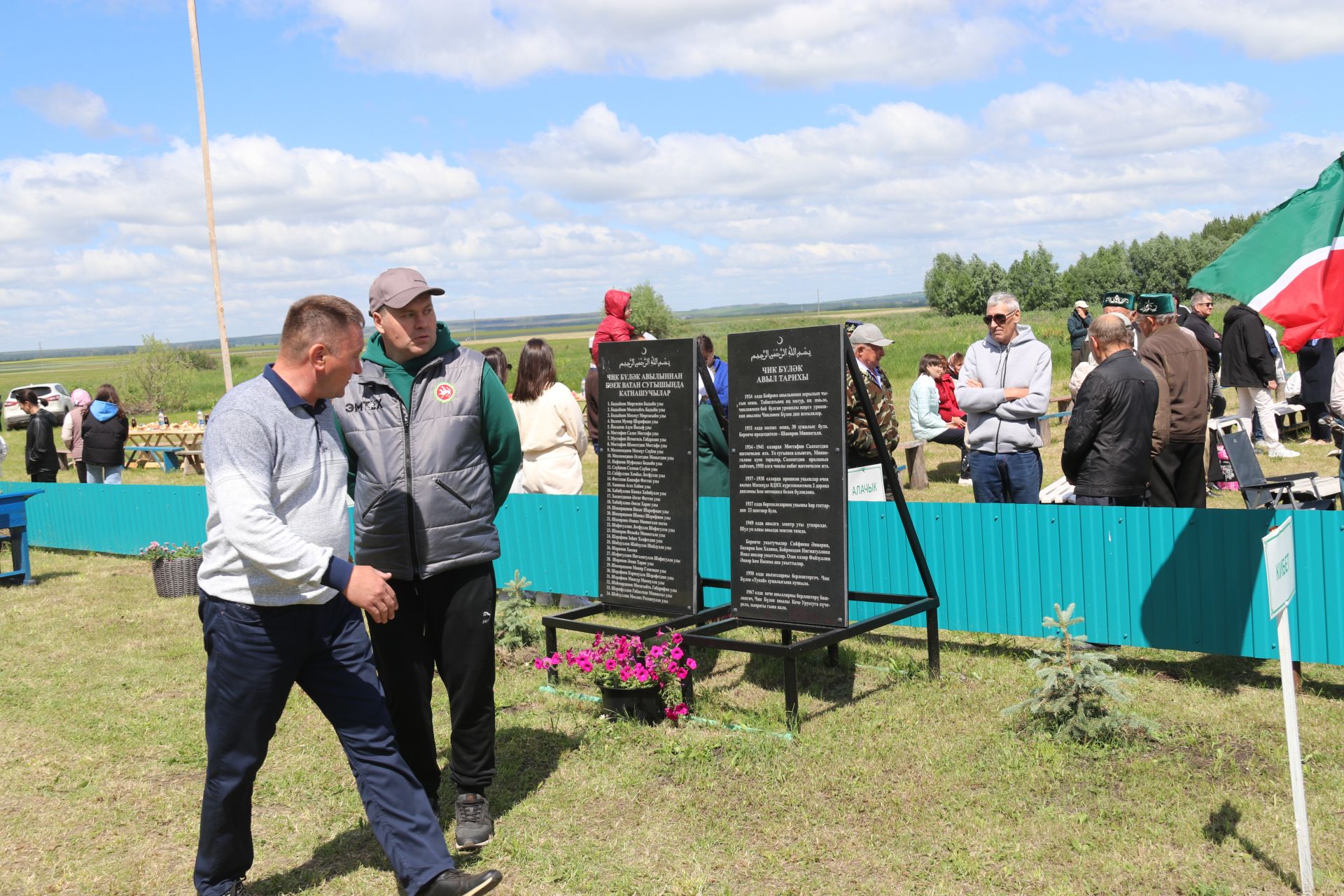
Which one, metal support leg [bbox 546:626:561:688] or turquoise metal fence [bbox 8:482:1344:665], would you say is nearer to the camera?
turquoise metal fence [bbox 8:482:1344:665]

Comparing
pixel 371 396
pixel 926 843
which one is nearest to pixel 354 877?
pixel 371 396

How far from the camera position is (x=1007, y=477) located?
7.52 meters

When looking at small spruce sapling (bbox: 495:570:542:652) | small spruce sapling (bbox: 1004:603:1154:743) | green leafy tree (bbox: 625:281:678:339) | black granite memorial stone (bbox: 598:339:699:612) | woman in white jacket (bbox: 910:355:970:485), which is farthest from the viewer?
green leafy tree (bbox: 625:281:678:339)

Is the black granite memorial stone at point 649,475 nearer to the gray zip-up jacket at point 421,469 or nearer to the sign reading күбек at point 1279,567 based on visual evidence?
the gray zip-up jacket at point 421,469

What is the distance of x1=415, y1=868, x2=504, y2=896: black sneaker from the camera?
Answer: 3.84 metres

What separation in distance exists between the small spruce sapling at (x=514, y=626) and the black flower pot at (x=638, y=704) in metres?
1.63

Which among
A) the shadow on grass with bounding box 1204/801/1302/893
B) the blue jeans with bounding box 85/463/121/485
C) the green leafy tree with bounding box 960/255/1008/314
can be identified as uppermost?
the green leafy tree with bounding box 960/255/1008/314

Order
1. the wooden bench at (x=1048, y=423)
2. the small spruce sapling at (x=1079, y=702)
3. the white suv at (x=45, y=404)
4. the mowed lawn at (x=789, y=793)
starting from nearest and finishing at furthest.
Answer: the mowed lawn at (x=789, y=793) → the small spruce sapling at (x=1079, y=702) → the wooden bench at (x=1048, y=423) → the white suv at (x=45, y=404)

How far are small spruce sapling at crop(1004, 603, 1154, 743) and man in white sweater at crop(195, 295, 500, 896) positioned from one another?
278 cm

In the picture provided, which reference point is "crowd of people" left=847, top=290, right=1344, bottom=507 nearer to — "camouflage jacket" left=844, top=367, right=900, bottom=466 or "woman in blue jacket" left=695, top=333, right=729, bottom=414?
"camouflage jacket" left=844, top=367, right=900, bottom=466

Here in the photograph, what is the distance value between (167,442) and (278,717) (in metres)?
25.0

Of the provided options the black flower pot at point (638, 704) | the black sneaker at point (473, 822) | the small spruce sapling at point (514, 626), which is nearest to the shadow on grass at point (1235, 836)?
the black flower pot at point (638, 704)

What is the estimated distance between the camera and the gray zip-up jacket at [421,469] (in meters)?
4.49

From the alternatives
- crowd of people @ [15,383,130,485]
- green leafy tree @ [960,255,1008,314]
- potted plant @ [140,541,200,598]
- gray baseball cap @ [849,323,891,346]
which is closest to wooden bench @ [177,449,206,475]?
crowd of people @ [15,383,130,485]
